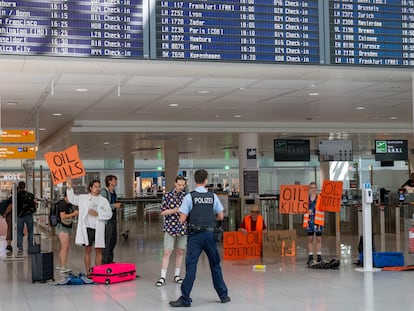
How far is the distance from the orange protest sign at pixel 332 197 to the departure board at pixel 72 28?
516cm

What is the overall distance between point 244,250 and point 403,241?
236 inches

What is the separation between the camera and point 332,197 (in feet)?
40.3

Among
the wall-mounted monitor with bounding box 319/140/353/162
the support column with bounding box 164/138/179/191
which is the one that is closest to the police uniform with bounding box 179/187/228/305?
the wall-mounted monitor with bounding box 319/140/353/162

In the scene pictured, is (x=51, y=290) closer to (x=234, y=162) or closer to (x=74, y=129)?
(x=74, y=129)

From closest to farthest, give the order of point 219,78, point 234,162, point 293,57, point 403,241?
point 293,57 → point 219,78 → point 403,241 → point 234,162

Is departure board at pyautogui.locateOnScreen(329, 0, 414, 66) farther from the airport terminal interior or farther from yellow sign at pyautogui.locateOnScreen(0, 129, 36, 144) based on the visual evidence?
yellow sign at pyautogui.locateOnScreen(0, 129, 36, 144)

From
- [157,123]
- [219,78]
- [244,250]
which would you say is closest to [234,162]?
[157,123]

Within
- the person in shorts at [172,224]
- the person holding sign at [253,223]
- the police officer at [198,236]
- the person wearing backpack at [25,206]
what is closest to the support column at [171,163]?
the person wearing backpack at [25,206]

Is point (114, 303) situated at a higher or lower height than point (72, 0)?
lower

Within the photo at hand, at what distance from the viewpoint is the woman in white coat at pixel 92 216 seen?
1053 centimetres

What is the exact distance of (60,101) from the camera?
13.8 metres

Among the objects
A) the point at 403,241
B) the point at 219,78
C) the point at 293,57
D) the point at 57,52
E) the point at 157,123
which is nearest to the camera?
the point at 57,52

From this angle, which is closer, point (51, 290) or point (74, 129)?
point (51, 290)

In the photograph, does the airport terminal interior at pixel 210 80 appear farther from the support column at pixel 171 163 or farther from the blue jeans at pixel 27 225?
the support column at pixel 171 163
